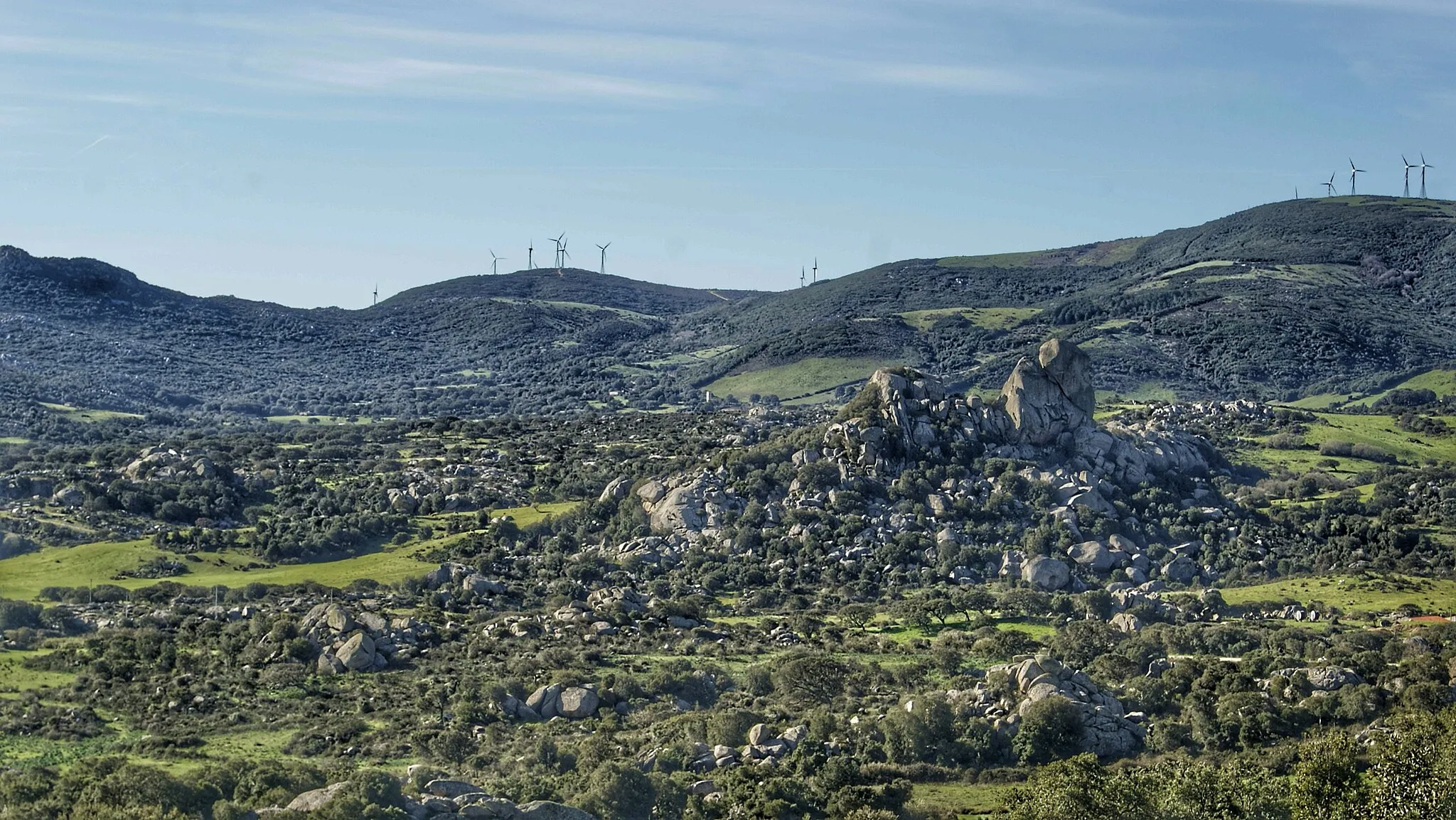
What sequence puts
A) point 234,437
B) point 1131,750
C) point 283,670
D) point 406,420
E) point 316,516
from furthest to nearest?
point 406,420
point 234,437
point 316,516
point 283,670
point 1131,750

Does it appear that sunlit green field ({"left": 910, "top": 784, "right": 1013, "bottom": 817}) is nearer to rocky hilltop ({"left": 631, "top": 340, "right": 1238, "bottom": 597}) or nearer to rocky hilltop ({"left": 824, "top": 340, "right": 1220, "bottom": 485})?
rocky hilltop ({"left": 631, "top": 340, "right": 1238, "bottom": 597})

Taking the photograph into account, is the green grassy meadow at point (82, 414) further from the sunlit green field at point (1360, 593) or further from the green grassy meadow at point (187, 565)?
the sunlit green field at point (1360, 593)

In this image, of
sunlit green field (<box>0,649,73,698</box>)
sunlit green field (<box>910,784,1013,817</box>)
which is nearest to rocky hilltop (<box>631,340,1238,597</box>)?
sunlit green field (<box>910,784,1013,817</box>)

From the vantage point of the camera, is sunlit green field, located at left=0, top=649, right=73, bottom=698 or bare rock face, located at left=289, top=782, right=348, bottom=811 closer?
bare rock face, located at left=289, top=782, right=348, bottom=811

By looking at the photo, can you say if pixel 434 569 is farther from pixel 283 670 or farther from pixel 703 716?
pixel 703 716

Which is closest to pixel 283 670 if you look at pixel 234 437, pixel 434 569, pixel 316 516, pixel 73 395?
pixel 434 569

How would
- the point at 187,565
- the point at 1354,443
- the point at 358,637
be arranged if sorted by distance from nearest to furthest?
the point at 358,637, the point at 187,565, the point at 1354,443

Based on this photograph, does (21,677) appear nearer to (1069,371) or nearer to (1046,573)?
(1046,573)

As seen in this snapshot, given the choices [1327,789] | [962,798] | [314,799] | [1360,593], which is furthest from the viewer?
[1360,593]

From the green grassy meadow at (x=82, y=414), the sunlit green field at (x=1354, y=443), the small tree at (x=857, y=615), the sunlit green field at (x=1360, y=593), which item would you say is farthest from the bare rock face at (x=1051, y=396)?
the green grassy meadow at (x=82, y=414)

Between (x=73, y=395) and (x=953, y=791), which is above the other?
(x=73, y=395)

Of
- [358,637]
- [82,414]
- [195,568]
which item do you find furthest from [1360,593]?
[82,414]
